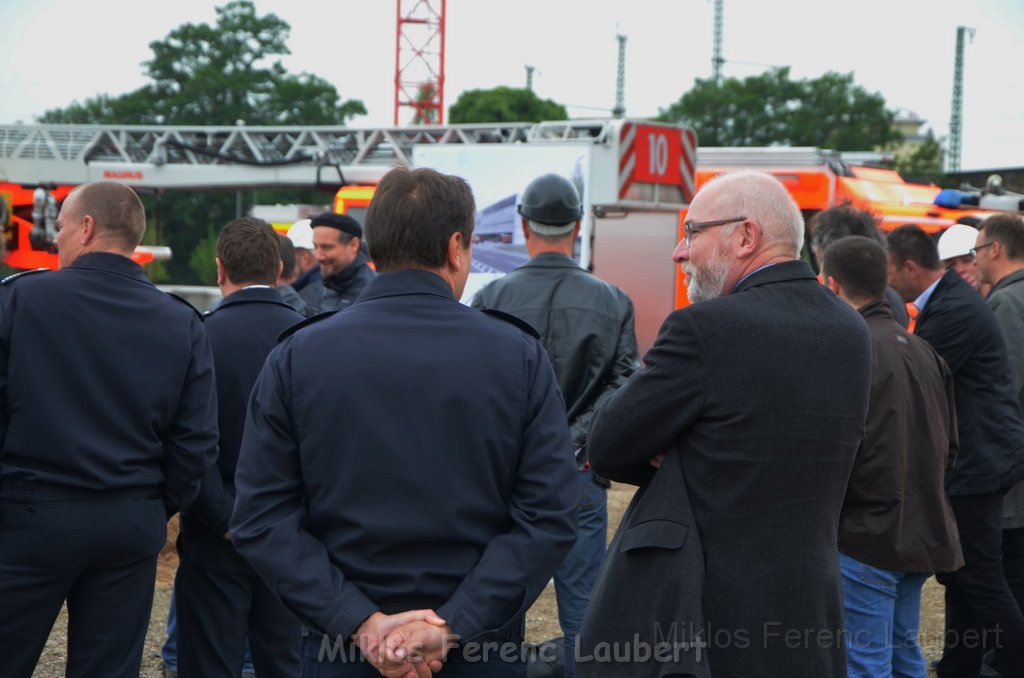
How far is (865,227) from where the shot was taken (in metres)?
5.72

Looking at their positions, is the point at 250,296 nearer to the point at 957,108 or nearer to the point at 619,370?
the point at 619,370

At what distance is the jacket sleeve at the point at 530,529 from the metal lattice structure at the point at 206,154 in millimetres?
13382

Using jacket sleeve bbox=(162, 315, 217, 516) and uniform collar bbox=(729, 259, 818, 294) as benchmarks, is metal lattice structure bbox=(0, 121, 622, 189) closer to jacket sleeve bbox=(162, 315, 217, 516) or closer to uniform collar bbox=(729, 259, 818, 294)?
Answer: jacket sleeve bbox=(162, 315, 217, 516)

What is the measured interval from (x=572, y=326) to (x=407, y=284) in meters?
2.00

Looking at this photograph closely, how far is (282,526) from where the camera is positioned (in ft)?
8.53

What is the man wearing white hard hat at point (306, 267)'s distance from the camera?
7.97 metres

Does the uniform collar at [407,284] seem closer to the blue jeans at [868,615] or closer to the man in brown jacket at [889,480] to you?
the man in brown jacket at [889,480]

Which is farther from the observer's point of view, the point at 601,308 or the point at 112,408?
the point at 601,308

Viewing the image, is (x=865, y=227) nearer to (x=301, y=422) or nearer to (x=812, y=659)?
(x=812, y=659)

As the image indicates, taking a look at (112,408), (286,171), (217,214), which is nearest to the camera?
(112,408)

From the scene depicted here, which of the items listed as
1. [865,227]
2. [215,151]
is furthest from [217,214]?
[865,227]

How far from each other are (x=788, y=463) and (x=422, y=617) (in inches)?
34.9

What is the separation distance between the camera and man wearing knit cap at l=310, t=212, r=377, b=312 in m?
6.74

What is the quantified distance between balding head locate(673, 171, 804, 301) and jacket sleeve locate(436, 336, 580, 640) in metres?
0.46
